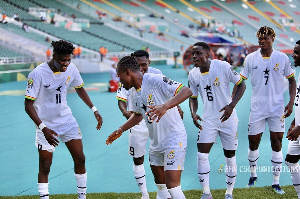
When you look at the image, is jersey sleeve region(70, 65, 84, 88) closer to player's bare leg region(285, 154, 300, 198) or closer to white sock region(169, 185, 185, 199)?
white sock region(169, 185, 185, 199)

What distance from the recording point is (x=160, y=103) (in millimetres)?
4469

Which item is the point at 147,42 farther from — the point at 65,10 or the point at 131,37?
the point at 65,10

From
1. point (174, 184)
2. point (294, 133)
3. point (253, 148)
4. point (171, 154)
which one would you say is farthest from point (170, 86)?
point (253, 148)

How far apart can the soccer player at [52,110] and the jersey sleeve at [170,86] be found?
1.29 m

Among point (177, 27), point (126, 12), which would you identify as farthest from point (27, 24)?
point (177, 27)

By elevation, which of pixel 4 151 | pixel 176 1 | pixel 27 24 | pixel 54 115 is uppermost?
pixel 176 1

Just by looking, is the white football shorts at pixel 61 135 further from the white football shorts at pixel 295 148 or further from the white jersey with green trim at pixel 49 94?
the white football shorts at pixel 295 148

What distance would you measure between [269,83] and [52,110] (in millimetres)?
3107

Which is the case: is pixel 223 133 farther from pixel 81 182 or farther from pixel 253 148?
pixel 81 182

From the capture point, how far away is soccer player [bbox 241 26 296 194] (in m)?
6.19

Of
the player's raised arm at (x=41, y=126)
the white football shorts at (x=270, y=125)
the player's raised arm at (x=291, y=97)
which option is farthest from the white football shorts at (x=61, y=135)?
the player's raised arm at (x=291, y=97)

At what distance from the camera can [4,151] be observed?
924 centimetres

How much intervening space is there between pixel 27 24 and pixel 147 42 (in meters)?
15.3

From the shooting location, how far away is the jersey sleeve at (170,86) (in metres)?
4.32
